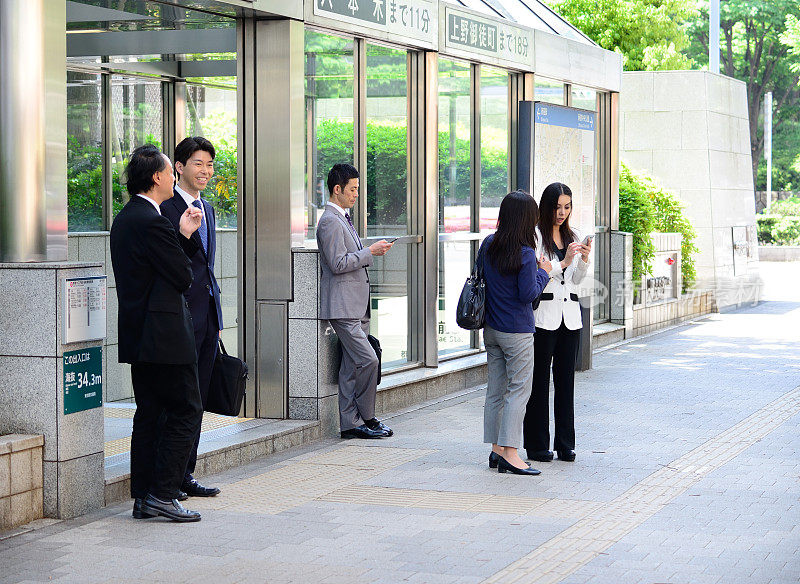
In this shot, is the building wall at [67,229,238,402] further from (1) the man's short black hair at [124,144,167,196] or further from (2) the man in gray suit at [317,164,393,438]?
(1) the man's short black hair at [124,144,167,196]

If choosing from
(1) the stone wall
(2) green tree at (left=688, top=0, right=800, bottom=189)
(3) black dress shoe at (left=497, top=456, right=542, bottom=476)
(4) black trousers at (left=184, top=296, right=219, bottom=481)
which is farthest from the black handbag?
(2) green tree at (left=688, top=0, right=800, bottom=189)

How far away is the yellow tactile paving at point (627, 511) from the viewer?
5398 mm

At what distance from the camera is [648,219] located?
16.6 meters

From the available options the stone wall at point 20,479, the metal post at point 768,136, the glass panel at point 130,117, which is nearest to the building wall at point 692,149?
the glass panel at point 130,117

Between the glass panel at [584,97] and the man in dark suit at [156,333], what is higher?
the glass panel at [584,97]

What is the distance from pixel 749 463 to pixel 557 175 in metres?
4.42

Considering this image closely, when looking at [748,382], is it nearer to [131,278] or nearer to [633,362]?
[633,362]

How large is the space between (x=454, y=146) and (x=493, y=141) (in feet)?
3.11

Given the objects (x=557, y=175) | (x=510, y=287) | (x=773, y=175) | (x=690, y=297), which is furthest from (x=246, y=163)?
(x=773, y=175)

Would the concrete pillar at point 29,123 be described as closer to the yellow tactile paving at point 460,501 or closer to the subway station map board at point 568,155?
the yellow tactile paving at point 460,501

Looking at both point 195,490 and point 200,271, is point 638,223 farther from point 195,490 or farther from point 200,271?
point 195,490

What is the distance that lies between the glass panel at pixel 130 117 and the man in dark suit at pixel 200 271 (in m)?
3.99

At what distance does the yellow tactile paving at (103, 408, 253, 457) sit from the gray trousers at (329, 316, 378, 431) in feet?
2.37

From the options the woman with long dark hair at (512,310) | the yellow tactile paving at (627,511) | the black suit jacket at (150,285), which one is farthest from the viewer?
the woman with long dark hair at (512,310)
